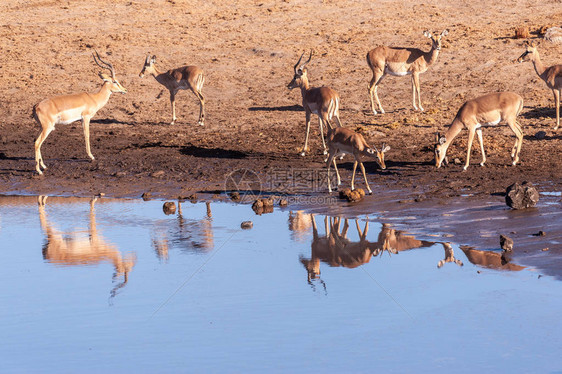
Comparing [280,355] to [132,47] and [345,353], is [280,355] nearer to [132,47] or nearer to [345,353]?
[345,353]

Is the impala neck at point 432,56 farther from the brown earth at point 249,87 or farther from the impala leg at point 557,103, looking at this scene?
the impala leg at point 557,103

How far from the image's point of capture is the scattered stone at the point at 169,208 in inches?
507

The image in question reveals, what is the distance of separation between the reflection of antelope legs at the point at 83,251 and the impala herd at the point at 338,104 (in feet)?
14.5

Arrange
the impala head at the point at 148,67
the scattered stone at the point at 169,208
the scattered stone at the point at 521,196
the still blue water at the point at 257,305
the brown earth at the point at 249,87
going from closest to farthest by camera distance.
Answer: the still blue water at the point at 257,305
the scattered stone at the point at 521,196
the scattered stone at the point at 169,208
the brown earth at the point at 249,87
the impala head at the point at 148,67

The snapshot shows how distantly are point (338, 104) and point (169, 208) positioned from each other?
467cm

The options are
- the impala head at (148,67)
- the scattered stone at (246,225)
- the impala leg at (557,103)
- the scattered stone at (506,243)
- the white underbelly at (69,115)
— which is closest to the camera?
the scattered stone at (506,243)

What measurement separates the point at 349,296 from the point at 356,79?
13689mm

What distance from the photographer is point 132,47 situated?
24562mm

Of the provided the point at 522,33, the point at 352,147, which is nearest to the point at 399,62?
the point at 522,33

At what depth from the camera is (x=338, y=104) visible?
635 inches

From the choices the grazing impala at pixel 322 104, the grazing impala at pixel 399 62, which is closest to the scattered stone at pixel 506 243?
the grazing impala at pixel 322 104

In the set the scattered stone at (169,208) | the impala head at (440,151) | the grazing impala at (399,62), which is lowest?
the scattered stone at (169,208)

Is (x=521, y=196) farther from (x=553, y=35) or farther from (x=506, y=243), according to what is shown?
(x=553, y=35)

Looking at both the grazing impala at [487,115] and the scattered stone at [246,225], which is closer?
the scattered stone at [246,225]
